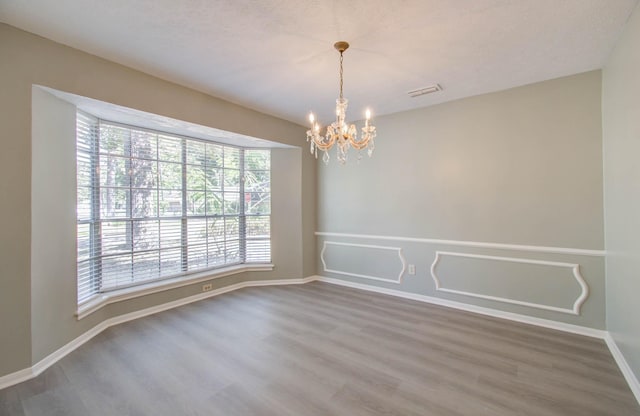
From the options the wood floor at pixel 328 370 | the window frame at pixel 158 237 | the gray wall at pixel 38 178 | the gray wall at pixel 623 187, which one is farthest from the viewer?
the window frame at pixel 158 237

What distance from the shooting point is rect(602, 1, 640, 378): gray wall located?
201 centimetres

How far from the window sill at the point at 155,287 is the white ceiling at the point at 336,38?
2461mm

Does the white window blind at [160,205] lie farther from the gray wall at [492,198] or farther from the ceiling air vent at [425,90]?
the ceiling air vent at [425,90]

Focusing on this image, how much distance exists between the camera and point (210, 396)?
2004 millimetres

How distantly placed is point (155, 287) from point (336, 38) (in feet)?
11.4

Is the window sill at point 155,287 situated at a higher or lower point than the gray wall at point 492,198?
lower

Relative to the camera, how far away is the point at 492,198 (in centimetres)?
343

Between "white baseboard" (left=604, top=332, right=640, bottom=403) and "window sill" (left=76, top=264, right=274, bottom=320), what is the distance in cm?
406

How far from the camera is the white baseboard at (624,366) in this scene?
2.00 m

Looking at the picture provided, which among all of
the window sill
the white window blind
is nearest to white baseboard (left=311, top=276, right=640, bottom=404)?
the window sill

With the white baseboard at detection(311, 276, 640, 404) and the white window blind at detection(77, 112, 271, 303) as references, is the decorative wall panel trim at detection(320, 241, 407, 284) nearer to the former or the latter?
the white baseboard at detection(311, 276, 640, 404)

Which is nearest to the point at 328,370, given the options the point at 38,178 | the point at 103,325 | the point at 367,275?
the point at 367,275

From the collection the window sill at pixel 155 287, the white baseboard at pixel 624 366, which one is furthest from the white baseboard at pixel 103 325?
the white baseboard at pixel 624 366

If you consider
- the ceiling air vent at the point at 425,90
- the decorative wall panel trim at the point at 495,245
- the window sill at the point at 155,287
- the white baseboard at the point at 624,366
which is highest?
the ceiling air vent at the point at 425,90
